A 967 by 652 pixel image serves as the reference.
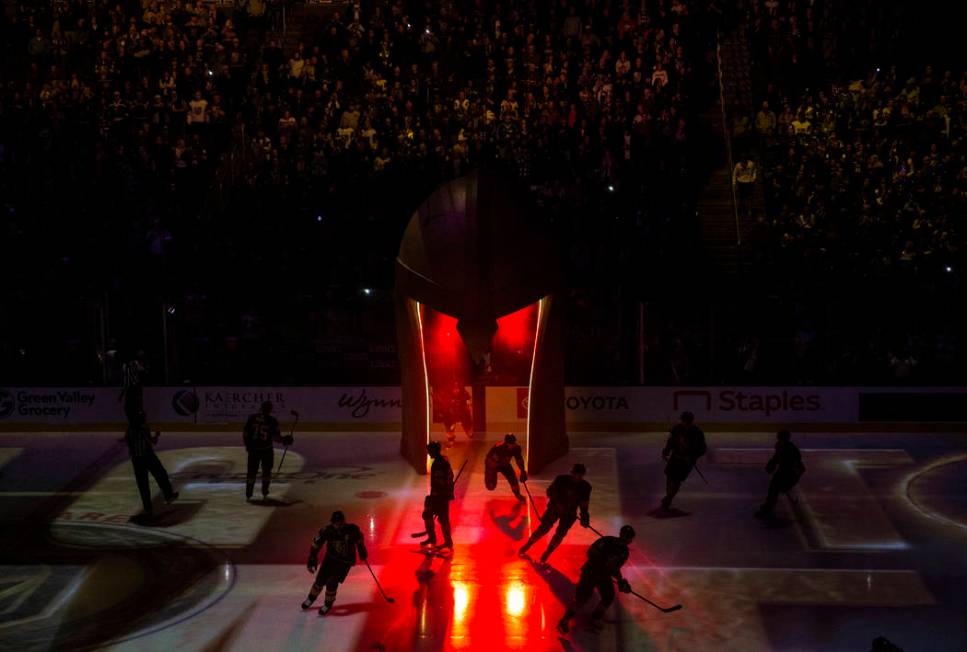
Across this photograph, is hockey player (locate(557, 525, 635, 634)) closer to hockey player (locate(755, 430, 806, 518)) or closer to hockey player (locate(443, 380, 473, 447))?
hockey player (locate(755, 430, 806, 518))

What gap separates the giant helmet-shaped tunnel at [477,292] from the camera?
18484mm

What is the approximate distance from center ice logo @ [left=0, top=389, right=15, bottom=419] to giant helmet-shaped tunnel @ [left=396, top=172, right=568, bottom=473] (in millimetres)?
8905

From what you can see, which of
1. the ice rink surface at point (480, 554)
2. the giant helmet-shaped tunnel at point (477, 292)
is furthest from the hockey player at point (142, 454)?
the giant helmet-shaped tunnel at point (477, 292)

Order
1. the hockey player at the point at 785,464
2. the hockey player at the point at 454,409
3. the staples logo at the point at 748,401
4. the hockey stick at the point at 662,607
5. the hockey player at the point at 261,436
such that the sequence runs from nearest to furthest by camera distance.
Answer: the hockey stick at the point at 662,607
the hockey player at the point at 785,464
the hockey player at the point at 261,436
the hockey player at the point at 454,409
the staples logo at the point at 748,401

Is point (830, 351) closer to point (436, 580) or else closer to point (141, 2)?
point (436, 580)

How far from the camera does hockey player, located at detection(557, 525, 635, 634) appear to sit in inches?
504

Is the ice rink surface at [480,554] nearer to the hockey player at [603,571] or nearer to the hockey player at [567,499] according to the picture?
the hockey player at [603,571]

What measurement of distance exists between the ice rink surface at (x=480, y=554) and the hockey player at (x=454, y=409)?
0.47 metres

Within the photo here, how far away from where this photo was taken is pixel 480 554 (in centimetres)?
1578

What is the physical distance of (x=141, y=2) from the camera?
3011 cm

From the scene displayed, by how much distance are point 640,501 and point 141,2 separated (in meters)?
20.4

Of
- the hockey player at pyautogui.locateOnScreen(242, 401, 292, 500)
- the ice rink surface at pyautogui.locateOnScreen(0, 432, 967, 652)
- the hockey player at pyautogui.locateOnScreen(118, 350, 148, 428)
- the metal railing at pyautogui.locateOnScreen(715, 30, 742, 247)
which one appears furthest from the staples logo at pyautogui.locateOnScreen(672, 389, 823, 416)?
the hockey player at pyautogui.locateOnScreen(118, 350, 148, 428)

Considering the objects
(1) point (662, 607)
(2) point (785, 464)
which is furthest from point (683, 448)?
(1) point (662, 607)

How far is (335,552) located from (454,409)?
8436 mm
